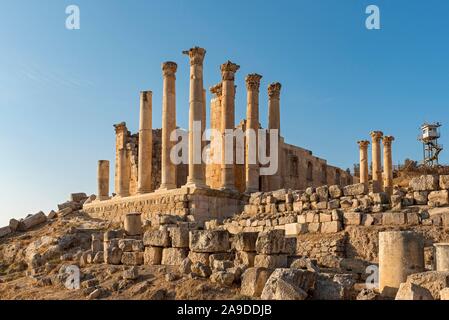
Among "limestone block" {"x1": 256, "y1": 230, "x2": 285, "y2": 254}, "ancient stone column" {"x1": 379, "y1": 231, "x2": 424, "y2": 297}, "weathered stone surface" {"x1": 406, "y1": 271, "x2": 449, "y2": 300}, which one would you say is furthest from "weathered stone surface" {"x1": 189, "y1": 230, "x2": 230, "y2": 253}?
"weathered stone surface" {"x1": 406, "y1": 271, "x2": 449, "y2": 300}

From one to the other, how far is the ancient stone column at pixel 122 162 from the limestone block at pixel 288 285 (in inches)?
910

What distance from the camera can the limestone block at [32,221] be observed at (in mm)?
27456

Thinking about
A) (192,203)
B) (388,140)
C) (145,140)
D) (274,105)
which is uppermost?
(274,105)

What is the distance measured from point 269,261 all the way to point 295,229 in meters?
7.21

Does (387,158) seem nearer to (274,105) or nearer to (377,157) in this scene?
(377,157)

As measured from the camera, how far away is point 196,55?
26391mm

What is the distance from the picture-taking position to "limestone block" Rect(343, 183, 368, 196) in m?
18.1

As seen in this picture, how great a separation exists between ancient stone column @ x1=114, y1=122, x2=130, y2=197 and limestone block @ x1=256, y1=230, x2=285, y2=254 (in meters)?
21.2

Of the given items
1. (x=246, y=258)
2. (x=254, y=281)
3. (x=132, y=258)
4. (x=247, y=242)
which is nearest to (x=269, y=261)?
(x=246, y=258)

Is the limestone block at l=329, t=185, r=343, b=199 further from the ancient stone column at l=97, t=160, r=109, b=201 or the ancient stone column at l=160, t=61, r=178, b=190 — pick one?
the ancient stone column at l=97, t=160, r=109, b=201

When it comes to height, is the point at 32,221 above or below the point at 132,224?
above

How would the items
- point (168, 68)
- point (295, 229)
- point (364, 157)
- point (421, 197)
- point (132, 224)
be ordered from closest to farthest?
point (421, 197) < point (132, 224) < point (295, 229) < point (168, 68) < point (364, 157)

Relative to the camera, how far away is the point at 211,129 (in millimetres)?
33844

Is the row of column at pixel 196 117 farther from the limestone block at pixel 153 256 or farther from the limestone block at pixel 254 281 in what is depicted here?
the limestone block at pixel 254 281
